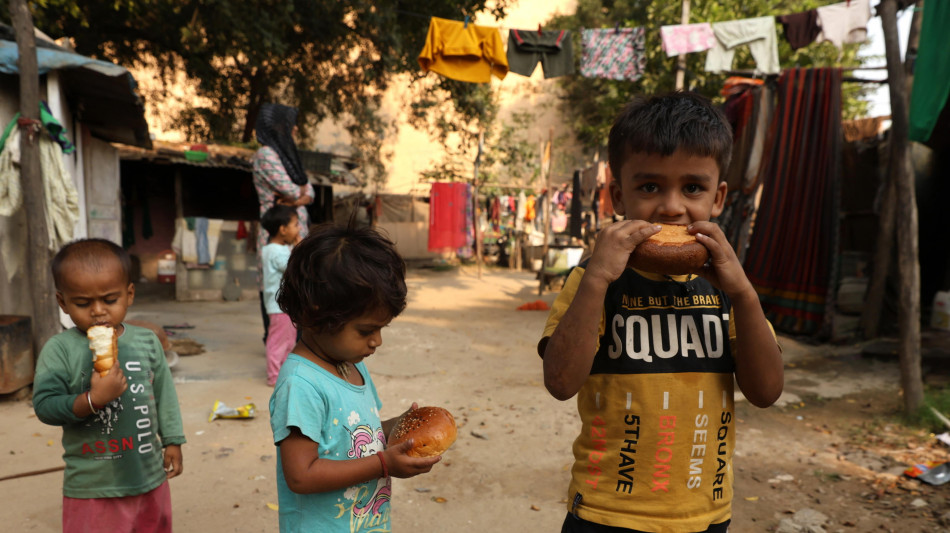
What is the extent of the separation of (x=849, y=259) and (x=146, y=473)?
849cm

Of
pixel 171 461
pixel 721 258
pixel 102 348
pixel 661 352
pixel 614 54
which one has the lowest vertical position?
pixel 171 461

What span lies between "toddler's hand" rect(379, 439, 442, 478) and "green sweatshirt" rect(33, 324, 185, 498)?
3.75 feet

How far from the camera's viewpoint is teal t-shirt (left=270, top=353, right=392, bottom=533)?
4.29 ft

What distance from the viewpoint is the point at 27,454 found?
372 centimetres

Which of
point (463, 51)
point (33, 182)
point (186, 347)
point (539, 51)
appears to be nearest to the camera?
point (33, 182)

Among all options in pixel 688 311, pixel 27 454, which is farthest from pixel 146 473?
pixel 27 454

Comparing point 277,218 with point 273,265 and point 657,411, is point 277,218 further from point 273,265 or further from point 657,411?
point 657,411

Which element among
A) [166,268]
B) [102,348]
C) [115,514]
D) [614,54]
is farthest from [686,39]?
[166,268]

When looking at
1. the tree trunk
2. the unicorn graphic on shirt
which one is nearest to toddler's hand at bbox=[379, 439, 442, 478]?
the unicorn graphic on shirt

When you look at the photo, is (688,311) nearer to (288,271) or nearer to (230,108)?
(288,271)

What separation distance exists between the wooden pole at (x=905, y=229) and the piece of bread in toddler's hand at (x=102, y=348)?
17.3ft

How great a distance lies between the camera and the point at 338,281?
4.29 feet

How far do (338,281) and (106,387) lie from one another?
3.33ft

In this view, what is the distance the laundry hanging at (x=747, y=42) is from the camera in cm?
824
